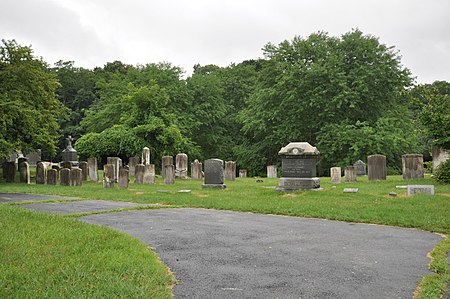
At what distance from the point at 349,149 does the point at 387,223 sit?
893 inches

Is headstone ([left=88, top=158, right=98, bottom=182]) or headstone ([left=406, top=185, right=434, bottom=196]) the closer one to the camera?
headstone ([left=406, top=185, right=434, bottom=196])

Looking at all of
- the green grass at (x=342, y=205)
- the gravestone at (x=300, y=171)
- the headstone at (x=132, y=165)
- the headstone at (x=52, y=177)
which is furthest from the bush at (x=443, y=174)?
the headstone at (x=52, y=177)

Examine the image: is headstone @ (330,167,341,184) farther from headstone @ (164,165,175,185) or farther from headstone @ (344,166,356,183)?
headstone @ (164,165,175,185)

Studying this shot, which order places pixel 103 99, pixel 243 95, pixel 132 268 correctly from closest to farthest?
pixel 132 268 < pixel 103 99 < pixel 243 95

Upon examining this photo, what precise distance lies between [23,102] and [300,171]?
14.9 metres

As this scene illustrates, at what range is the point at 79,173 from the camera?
827 inches

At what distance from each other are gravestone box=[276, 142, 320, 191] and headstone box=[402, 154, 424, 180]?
6945 mm

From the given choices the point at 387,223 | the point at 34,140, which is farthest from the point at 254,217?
the point at 34,140

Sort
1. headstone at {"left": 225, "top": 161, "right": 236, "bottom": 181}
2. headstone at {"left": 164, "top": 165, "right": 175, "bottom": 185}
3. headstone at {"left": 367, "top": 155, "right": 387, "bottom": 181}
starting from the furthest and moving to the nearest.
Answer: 1. headstone at {"left": 225, "top": 161, "right": 236, "bottom": 181}
2. headstone at {"left": 164, "top": 165, "right": 175, "bottom": 185}
3. headstone at {"left": 367, "top": 155, "right": 387, "bottom": 181}

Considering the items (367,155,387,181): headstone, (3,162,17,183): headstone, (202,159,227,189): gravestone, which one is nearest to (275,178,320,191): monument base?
(202,159,227,189): gravestone

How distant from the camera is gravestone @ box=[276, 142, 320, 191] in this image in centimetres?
1695

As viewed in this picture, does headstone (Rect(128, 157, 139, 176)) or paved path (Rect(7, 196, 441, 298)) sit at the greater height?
headstone (Rect(128, 157, 139, 176))

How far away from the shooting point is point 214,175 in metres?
19.7

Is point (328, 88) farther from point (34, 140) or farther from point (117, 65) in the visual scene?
point (117, 65)
